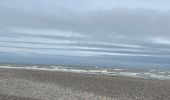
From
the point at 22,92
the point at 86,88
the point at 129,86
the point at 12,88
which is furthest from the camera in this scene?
the point at 129,86

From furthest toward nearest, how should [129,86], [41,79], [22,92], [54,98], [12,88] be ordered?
[41,79], [129,86], [12,88], [22,92], [54,98]

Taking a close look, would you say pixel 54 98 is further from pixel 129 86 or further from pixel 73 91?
pixel 129 86

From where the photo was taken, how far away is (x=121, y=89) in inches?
1500

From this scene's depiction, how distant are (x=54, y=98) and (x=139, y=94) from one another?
29.8 ft

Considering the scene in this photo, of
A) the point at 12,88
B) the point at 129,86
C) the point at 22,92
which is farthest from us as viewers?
the point at 129,86

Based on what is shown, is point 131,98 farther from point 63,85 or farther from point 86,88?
point 63,85

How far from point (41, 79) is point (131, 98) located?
14.8 metres

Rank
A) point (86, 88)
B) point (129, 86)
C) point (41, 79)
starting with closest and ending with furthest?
point (86, 88) < point (129, 86) < point (41, 79)

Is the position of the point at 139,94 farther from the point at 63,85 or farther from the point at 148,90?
the point at 63,85

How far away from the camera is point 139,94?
35531 mm

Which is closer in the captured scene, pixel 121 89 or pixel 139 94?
pixel 139 94

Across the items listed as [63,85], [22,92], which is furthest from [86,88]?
[22,92]

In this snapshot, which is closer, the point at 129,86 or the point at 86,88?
Result: the point at 86,88

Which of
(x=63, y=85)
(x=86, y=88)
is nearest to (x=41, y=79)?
(x=63, y=85)
